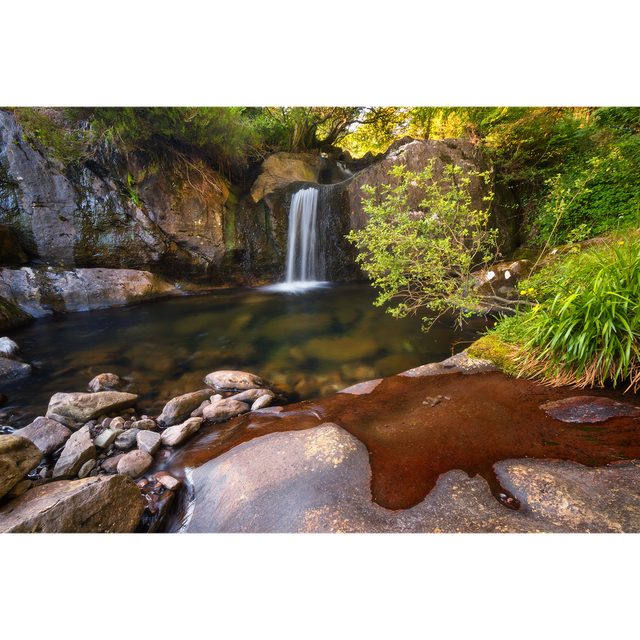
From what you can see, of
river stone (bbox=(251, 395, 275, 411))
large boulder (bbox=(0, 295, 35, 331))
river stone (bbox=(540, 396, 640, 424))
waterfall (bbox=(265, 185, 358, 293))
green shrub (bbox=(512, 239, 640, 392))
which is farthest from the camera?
waterfall (bbox=(265, 185, 358, 293))

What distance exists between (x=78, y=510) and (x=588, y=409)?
3.64 meters

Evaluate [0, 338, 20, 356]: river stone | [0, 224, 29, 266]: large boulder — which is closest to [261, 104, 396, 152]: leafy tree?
[0, 224, 29, 266]: large boulder

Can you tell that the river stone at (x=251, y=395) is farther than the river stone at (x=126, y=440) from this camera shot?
Yes

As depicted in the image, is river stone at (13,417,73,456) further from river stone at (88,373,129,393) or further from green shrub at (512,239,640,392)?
green shrub at (512,239,640,392)

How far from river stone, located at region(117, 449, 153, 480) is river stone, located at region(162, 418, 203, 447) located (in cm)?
22

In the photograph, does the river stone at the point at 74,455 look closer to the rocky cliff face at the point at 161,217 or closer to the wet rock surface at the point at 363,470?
the wet rock surface at the point at 363,470

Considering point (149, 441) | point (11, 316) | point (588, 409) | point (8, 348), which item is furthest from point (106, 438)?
point (11, 316)

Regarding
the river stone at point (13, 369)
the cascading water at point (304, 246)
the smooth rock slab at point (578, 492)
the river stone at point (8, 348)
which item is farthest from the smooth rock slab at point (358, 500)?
the cascading water at point (304, 246)

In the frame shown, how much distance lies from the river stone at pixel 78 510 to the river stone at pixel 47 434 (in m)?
1.20

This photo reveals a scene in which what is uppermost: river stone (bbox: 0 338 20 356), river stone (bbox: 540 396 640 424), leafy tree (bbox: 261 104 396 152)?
leafy tree (bbox: 261 104 396 152)

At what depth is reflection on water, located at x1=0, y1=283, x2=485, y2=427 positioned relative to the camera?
4258 millimetres

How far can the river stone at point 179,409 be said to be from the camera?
3.26 meters

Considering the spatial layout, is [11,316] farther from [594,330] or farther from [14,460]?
[594,330]
